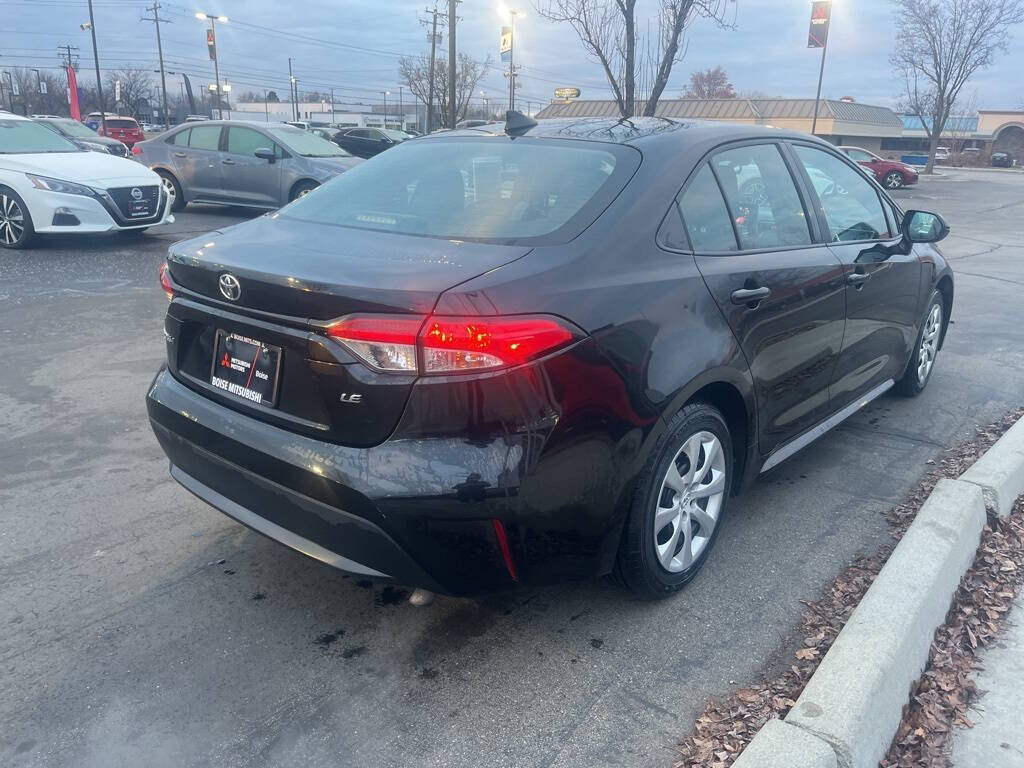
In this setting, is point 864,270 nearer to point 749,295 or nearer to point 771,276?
point 771,276

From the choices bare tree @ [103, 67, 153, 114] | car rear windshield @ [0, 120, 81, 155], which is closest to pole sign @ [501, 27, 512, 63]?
car rear windshield @ [0, 120, 81, 155]

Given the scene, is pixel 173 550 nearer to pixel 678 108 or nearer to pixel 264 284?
pixel 264 284

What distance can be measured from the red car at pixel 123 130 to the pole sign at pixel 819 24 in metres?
31.0

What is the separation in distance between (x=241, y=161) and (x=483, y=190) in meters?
11.5

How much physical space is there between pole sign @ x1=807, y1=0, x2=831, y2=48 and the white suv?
20.8 meters

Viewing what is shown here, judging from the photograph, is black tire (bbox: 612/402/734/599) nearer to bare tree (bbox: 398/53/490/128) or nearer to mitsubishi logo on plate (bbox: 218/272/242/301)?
mitsubishi logo on plate (bbox: 218/272/242/301)

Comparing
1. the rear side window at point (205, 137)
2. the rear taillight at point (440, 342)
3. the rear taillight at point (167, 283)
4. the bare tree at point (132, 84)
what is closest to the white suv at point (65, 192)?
the rear side window at point (205, 137)

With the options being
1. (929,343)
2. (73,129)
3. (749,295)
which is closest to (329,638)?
(749,295)

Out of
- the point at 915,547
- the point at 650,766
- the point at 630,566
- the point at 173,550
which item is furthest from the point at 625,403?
the point at 173,550

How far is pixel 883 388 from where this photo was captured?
15.9 ft

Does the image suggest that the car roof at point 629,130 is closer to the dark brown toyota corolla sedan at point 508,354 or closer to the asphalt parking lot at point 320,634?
the dark brown toyota corolla sedan at point 508,354

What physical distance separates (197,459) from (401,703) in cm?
109

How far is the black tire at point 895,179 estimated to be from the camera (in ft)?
102

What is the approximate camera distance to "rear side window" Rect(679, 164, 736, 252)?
3.06 m
